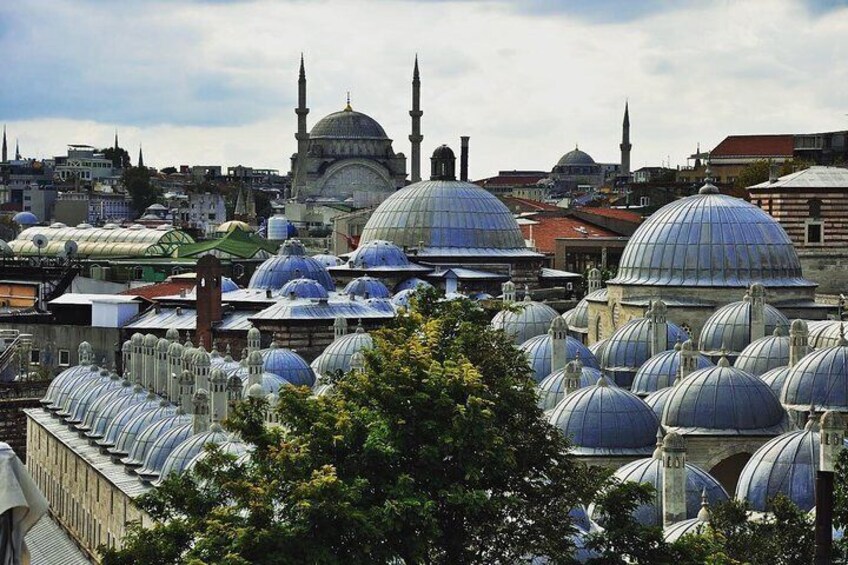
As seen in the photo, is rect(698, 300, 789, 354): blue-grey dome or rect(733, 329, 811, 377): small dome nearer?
rect(733, 329, 811, 377): small dome

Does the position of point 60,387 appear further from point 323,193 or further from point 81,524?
point 323,193

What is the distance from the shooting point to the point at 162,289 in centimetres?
7762

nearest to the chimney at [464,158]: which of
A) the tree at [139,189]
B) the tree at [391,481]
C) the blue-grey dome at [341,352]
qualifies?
the blue-grey dome at [341,352]

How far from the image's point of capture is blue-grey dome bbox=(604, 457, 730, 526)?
32.5 metres

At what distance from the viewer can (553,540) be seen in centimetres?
2283

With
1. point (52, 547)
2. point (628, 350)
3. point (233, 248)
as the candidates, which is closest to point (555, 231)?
point (233, 248)

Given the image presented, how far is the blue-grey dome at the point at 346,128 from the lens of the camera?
151500mm

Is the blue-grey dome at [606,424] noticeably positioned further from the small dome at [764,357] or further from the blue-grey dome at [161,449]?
the blue-grey dome at [161,449]

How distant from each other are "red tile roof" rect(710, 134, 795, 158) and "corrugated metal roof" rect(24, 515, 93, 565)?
78714 mm

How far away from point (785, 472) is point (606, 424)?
17.9ft

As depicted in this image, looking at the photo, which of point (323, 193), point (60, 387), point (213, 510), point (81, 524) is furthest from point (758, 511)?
point (323, 193)

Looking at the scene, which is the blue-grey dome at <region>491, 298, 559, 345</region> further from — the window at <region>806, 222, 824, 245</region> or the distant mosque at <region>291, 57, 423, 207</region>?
the distant mosque at <region>291, 57, 423, 207</region>

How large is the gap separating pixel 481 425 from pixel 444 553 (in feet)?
5.91

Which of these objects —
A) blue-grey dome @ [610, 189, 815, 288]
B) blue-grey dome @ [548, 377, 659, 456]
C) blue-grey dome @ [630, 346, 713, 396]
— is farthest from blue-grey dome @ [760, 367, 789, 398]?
blue-grey dome @ [610, 189, 815, 288]
